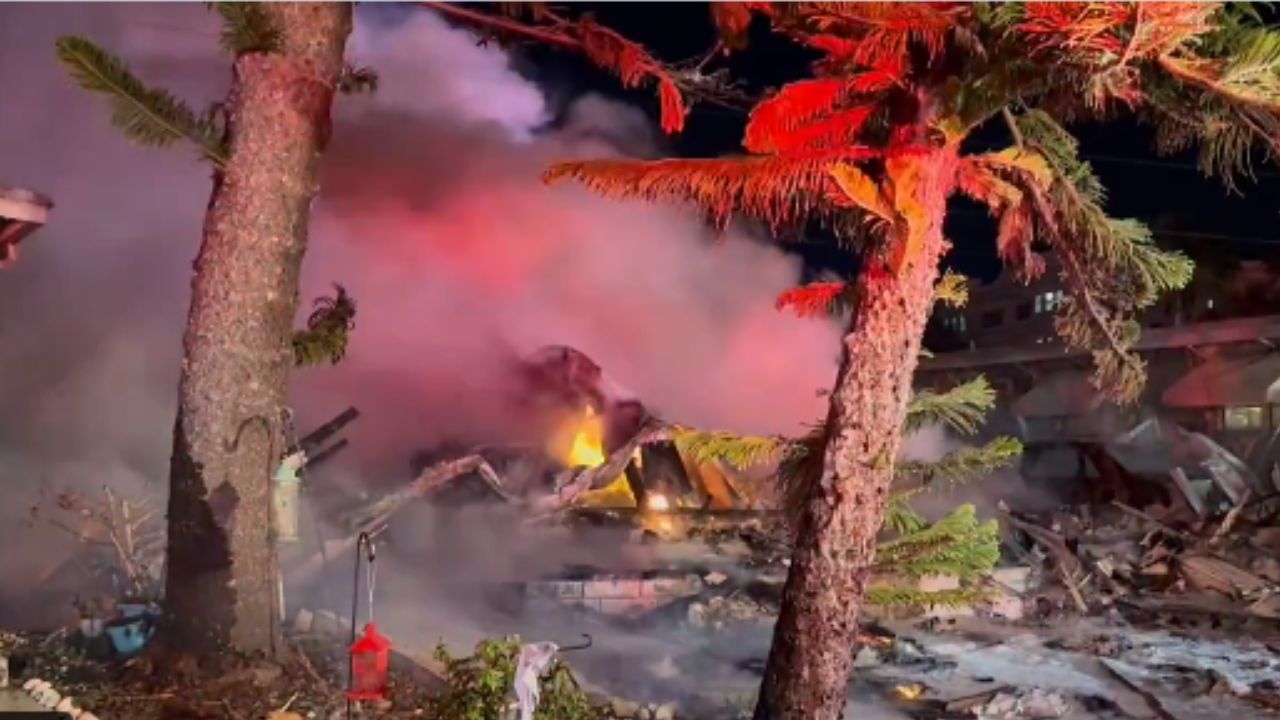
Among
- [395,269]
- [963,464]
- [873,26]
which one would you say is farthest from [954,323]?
[873,26]

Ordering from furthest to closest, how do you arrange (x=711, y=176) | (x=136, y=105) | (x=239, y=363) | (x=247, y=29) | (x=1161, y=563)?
(x=1161, y=563)
(x=239, y=363)
(x=247, y=29)
(x=136, y=105)
(x=711, y=176)

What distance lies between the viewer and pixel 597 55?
660cm

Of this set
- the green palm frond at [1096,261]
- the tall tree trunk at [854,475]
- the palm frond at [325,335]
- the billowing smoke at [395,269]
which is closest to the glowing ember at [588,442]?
the billowing smoke at [395,269]

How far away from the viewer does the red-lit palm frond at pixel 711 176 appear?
4730mm

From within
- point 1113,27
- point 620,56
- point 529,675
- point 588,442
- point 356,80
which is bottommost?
point 529,675

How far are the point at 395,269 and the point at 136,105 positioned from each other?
11.0 metres

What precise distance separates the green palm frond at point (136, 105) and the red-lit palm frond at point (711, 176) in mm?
2803

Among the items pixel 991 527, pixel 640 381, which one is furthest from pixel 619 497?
pixel 991 527

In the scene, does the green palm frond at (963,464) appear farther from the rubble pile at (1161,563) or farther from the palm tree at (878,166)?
the rubble pile at (1161,563)

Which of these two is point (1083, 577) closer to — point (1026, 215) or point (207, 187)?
point (1026, 215)

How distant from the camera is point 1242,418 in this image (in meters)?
23.0

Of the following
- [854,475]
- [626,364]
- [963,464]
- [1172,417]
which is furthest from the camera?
[1172,417]

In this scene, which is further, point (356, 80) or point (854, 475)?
point (356, 80)

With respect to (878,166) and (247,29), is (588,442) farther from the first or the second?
(878,166)
